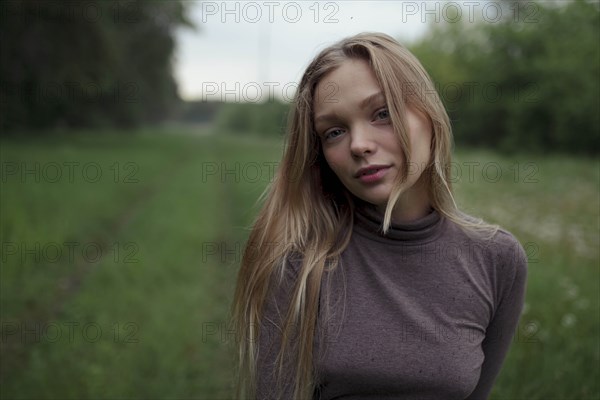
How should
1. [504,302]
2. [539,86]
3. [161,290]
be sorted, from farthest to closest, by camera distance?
1. [539,86]
2. [161,290]
3. [504,302]

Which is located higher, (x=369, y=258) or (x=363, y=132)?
(x=363, y=132)

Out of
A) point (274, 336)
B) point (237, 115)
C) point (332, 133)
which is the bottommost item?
point (237, 115)

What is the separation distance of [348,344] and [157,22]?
27.7 metres

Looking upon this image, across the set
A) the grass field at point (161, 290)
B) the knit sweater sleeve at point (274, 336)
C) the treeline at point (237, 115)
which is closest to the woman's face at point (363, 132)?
the knit sweater sleeve at point (274, 336)

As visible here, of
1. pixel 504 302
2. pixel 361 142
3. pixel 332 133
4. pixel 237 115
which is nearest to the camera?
pixel 361 142

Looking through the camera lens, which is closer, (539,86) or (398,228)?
(398,228)

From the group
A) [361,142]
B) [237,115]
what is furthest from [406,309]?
[237,115]

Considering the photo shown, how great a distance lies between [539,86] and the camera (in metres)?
21.4

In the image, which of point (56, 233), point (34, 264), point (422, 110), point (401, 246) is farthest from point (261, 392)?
point (56, 233)

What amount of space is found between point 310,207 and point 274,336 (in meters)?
→ 0.44

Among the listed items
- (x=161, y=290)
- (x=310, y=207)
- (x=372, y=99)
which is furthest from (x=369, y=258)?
(x=161, y=290)

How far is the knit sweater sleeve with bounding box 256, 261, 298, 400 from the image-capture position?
62.2 inches

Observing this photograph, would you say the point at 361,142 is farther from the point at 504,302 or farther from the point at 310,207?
the point at 504,302

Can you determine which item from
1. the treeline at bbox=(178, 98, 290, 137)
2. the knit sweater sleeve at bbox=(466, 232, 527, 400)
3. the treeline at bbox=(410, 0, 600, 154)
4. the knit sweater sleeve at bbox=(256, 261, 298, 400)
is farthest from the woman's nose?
the treeline at bbox=(178, 98, 290, 137)
